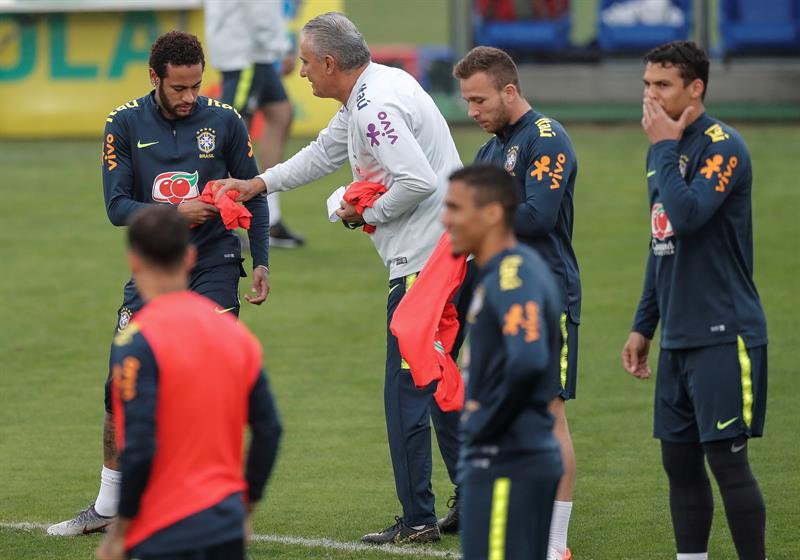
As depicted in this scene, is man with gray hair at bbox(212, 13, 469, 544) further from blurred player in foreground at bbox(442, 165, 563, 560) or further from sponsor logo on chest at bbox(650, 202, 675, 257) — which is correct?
blurred player in foreground at bbox(442, 165, 563, 560)

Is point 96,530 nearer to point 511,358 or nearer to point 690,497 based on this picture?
point 690,497

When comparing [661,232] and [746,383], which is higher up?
[661,232]

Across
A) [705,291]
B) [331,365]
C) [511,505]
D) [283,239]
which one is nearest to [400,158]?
[705,291]

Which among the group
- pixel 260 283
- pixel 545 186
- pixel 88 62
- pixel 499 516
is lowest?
pixel 499 516

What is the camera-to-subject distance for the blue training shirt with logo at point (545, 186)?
589 centimetres

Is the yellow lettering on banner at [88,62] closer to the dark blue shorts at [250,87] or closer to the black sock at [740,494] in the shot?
the dark blue shorts at [250,87]

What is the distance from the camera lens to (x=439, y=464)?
7.85m

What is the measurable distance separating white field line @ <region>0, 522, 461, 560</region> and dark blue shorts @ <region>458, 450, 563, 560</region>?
1.80 metres

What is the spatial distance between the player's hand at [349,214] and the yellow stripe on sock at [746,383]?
6.17 feet

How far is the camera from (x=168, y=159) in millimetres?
6496

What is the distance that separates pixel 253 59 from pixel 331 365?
3.85m

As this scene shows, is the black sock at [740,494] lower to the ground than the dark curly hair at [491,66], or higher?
lower

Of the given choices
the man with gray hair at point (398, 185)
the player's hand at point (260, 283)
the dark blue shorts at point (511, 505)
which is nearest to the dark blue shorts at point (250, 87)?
the player's hand at point (260, 283)

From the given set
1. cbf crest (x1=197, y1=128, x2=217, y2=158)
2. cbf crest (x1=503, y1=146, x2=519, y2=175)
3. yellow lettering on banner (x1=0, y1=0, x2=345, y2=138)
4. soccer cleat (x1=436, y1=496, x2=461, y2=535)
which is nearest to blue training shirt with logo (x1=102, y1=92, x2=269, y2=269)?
cbf crest (x1=197, y1=128, x2=217, y2=158)
